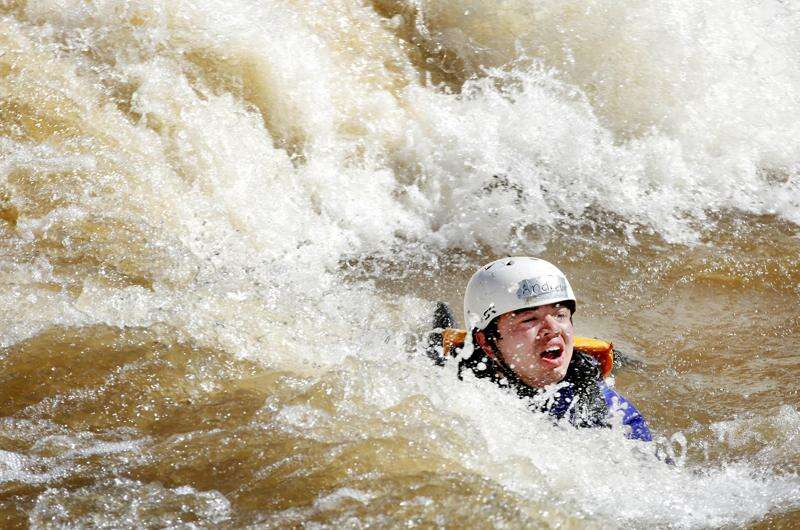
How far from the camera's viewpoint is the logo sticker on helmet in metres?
4.12

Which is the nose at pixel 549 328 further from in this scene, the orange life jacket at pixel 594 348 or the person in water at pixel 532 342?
the orange life jacket at pixel 594 348

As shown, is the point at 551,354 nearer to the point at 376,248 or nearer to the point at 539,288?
the point at 539,288

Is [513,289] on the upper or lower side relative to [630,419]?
upper

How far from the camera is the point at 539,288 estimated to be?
4.13 m

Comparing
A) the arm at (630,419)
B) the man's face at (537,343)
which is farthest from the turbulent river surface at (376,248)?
the man's face at (537,343)

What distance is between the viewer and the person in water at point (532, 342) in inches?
159

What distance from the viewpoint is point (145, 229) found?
4.84m

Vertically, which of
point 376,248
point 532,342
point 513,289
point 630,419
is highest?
point 513,289

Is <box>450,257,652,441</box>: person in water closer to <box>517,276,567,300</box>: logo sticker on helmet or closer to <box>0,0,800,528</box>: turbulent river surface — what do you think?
<box>517,276,567,300</box>: logo sticker on helmet

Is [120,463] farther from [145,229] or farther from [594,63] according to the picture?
[594,63]

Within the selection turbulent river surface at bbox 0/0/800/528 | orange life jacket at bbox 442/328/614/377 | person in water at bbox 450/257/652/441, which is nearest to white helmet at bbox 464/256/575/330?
person in water at bbox 450/257/652/441

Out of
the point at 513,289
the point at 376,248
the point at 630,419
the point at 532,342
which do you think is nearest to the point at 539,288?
the point at 513,289

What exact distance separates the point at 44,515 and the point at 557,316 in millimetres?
2231

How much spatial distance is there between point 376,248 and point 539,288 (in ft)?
5.94
